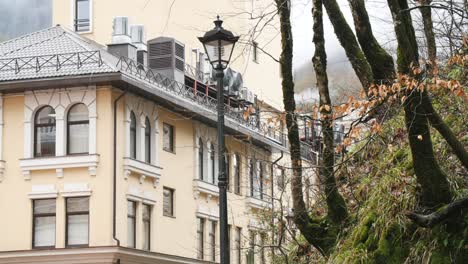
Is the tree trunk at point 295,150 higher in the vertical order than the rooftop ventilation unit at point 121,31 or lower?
lower

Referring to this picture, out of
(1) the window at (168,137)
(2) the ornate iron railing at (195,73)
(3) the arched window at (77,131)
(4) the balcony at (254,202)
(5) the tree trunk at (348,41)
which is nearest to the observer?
(5) the tree trunk at (348,41)

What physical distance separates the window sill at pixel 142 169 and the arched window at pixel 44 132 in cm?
274

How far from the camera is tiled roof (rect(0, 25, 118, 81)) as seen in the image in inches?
1538

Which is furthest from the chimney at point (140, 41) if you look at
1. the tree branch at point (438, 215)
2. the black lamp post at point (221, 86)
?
the tree branch at point (438, 215)

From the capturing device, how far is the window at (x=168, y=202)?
41938 millimetres

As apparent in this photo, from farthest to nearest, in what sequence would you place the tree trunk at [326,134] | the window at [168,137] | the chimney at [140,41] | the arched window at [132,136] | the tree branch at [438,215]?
the chimney at [140,41], the window at [168,137], the arched window at [132,136], the tree trunk at [326,134], the tree branch at [438,215]

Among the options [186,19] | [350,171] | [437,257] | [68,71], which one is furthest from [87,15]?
[437,257]

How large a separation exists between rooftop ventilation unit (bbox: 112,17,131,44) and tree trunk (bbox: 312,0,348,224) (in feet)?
94.5

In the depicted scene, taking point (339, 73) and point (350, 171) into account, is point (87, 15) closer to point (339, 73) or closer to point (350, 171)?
point (339, 73)

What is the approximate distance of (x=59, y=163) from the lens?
39.1m

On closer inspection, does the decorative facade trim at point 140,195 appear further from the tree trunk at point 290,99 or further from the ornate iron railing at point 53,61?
the tree trunk at point 290,99

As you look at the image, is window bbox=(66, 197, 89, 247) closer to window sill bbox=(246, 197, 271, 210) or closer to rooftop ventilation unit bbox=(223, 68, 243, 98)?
rooftop ventilation unit bbox=(223, 68, 243, 98)

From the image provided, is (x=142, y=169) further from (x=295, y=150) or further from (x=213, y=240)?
(x=295, y=150)

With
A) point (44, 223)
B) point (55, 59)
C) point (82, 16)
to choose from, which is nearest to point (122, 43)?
point (55, 59)
